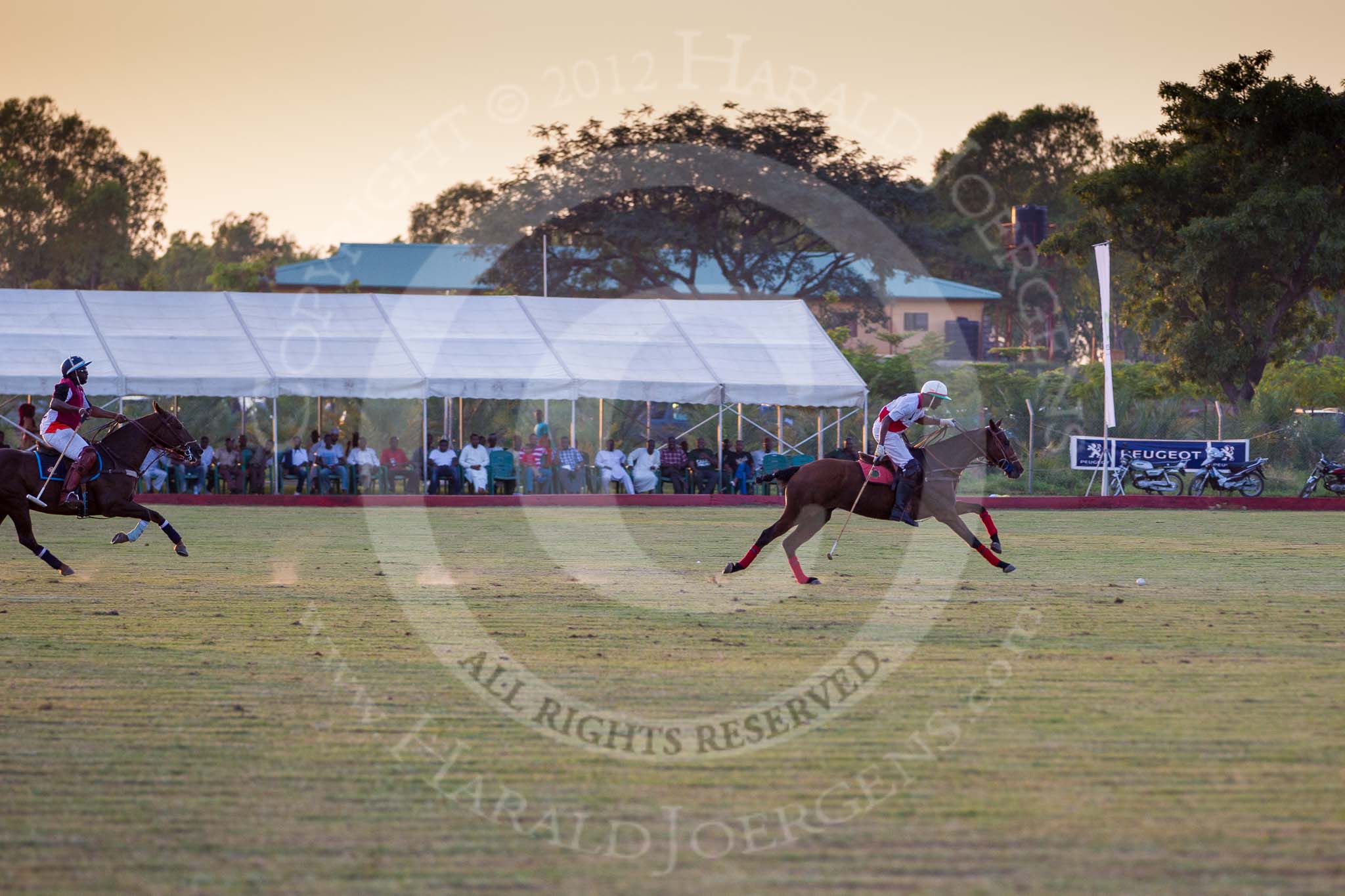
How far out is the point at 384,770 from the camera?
6094 millimetres

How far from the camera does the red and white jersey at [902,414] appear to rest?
1344 centimetres

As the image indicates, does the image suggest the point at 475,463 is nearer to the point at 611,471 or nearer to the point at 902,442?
the point at 611,471

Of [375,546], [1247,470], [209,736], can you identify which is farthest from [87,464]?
[1247,470]

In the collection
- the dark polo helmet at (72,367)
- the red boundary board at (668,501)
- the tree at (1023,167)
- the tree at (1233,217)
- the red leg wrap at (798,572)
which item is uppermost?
the tree at (1023,167)

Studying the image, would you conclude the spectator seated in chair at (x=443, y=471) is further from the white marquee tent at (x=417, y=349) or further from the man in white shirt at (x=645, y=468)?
the man in white shirt at (x=645, y=468)

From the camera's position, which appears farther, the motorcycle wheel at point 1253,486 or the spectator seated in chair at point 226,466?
the motorcycle wheel at point 1253,486

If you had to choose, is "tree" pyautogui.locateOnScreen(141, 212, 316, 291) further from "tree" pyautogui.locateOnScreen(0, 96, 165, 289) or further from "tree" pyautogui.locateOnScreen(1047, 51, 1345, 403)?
"tree" pyautogui.locateOnScreen(1047, 51, 1345, 403)

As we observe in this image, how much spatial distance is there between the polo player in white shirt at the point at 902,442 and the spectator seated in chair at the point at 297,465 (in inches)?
613

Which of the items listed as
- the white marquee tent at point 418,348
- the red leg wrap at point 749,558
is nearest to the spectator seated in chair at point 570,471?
the white marquee tent at point 418,348

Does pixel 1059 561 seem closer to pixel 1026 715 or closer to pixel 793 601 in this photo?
pixel 793 601

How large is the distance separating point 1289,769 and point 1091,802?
1075 mm

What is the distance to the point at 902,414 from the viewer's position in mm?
13477

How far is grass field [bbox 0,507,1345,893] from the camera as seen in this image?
16.2ft

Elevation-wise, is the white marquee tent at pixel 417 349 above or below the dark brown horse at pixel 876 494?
above
